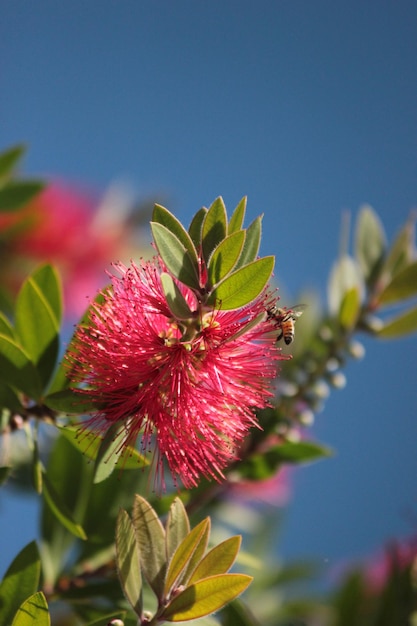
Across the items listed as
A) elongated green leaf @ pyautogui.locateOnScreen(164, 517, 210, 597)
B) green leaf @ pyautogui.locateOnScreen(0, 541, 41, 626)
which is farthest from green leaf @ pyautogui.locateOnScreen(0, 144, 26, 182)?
elongated green leaf @ pyautogui.locateOnScreen(164, 517, 210, 597)

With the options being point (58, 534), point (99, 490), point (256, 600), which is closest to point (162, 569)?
point (99, 490)

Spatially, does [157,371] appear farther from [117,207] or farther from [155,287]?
[117,207]

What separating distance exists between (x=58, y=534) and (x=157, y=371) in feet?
1.63

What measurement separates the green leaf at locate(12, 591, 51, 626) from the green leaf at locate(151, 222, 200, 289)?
434mm

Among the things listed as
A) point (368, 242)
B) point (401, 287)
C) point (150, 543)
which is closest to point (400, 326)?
point (401, 287)

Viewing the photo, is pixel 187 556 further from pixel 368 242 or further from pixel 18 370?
pixel 368 242

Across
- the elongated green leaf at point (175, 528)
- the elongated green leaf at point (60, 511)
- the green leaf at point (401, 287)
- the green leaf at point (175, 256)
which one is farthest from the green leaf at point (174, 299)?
the green leaf at point (401, 287)

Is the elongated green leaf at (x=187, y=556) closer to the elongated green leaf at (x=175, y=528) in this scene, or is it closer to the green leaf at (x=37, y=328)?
the elongated green leaf at (x=175, y=528)

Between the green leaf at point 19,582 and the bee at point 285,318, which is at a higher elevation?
the bee at point 285,318

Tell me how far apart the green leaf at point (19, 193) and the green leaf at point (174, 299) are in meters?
0.75

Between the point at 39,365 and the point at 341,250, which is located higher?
the point at 39,365

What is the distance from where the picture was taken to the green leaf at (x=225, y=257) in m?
0.99

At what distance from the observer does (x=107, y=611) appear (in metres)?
1.25

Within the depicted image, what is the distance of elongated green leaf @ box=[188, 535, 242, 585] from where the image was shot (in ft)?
3.35
